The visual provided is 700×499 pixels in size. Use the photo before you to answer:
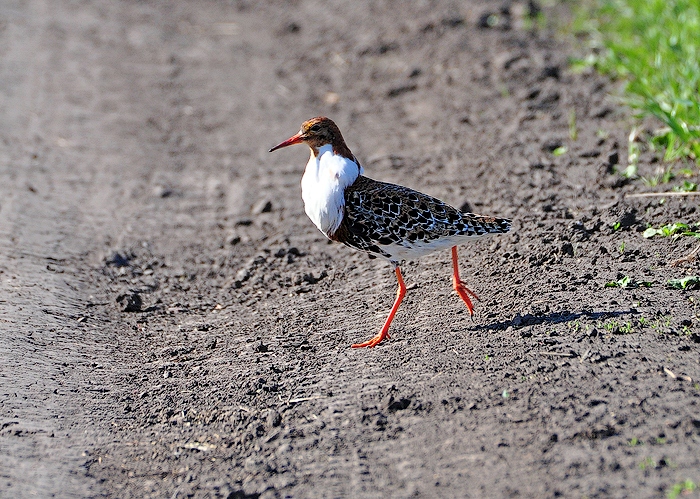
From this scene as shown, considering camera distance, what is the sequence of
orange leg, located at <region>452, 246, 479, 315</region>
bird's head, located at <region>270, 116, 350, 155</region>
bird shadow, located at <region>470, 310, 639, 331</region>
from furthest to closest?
bird's head, located at <region>270, 116, 350, 155</region> < orange leg, located at <region>452, 246, 479, 315</region> < bird shadow, located at <region>470, 310, 639, 331</region>

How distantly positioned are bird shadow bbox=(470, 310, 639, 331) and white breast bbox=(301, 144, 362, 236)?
4.45ft

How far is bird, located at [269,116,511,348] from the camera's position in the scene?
590 centimetres

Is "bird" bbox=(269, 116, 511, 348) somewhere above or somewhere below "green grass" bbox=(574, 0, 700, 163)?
below

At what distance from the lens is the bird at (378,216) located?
19.4ft

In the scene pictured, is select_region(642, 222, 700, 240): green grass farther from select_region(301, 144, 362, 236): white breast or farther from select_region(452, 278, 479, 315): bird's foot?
select_region(301, 144, 362, 236): white breast

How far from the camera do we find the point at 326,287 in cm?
715

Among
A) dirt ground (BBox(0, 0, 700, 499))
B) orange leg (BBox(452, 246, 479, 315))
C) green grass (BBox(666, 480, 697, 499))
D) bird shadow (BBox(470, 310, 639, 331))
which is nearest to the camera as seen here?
green grass (BBox(666, 480, 697, 499))

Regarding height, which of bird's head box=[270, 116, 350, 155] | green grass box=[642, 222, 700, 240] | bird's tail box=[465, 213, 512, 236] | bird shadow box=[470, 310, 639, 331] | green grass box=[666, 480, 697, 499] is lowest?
green grass box=[666, 480, 697, 499]

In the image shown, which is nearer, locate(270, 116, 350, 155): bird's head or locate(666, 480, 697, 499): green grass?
locate(666, 480, 697, 499): green grass

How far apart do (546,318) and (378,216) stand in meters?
1.41

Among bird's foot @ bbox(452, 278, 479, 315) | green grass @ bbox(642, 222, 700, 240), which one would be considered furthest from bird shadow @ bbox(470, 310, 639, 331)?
green grass @ bbox(642, 222, 700, 240)

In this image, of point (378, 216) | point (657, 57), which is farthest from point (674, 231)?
point (657, 57)

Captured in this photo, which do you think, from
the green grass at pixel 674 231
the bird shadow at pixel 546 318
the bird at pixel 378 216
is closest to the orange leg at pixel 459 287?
the bird at pixel 378 216

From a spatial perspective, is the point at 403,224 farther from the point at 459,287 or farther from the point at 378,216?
the point at 459,287
